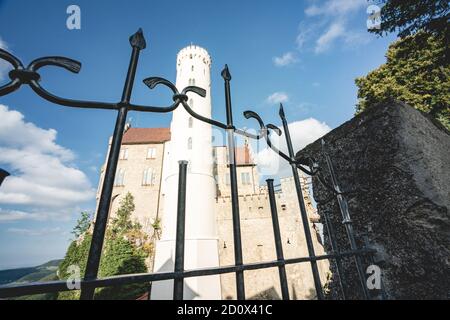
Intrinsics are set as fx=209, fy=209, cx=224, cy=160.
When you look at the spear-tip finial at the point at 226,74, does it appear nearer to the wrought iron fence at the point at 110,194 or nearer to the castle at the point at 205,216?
the wrought iron fence at the point at 110,194

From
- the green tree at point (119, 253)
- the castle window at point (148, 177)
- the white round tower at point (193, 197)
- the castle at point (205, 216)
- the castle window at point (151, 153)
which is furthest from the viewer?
the castle window at point (151, 153)

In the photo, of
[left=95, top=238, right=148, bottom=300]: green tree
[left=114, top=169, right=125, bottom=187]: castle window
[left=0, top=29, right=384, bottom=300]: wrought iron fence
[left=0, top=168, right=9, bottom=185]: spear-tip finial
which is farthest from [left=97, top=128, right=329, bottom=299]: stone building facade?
[left=0, top=168, right=9, bottom=185]: spear-tip finial

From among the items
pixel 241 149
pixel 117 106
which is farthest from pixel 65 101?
pixel 241 149

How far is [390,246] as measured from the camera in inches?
65.5

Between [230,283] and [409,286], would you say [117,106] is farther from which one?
[230,283]

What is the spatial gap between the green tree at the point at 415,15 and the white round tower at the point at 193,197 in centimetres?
888

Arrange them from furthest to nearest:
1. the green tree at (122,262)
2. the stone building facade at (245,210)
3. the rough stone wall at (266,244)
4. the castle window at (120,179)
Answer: the castle window at (120,179) < the stone building facade at (245,210) < the rough stone wall at (266,244) < the green tree at (122,262)

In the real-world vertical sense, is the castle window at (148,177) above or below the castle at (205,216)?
above

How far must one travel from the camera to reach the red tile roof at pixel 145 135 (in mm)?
27844

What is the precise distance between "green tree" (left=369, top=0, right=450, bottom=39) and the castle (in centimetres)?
995

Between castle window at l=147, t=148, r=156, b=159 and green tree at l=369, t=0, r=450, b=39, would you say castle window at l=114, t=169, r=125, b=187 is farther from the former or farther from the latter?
green tree at l=369, t=0, r=450, b=39

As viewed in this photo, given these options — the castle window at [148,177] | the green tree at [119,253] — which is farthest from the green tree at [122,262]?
the castle window at [148,177]

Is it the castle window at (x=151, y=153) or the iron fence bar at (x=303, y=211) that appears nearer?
the iron fence bar at (x=303, y=211)

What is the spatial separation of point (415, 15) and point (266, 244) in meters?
17.0
